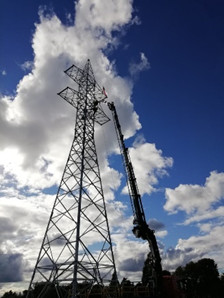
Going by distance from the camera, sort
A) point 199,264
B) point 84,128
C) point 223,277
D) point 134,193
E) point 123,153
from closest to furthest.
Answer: point 84,128
point 134,193
point 123,153
point 199,264
point 223,277

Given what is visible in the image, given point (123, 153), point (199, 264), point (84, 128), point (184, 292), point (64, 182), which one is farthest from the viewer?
point (199, 264)

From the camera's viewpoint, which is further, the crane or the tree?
the tree

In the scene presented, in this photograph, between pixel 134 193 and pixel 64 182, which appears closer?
pixel 64 182

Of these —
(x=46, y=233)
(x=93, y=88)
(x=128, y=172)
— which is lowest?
(x=46, y=233)

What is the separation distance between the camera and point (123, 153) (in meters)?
26.0

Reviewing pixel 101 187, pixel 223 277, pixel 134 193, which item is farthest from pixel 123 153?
pixel 223 277

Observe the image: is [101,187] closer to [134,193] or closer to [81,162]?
[81,162]

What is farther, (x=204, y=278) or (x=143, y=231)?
(x=204, y=278)

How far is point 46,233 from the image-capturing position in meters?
15.3

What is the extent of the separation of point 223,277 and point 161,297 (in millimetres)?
64825

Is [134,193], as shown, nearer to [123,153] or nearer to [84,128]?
[123,153]

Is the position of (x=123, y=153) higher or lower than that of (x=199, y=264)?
higher

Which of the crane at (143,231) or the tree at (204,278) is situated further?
the tree at (204,278)

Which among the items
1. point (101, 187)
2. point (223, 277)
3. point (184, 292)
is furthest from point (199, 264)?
point (101, 187)
